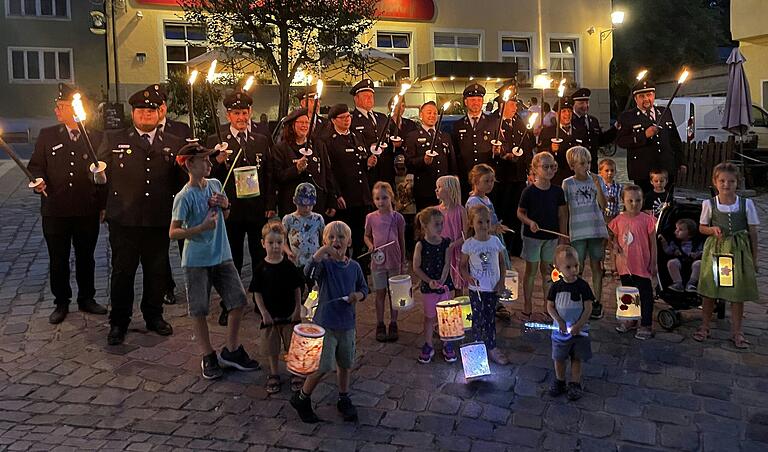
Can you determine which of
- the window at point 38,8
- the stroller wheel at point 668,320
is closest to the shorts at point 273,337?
the stroller wheel at point 668,320

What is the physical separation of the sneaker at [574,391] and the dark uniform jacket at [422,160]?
3539mm

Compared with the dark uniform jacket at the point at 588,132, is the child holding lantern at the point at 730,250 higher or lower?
lower

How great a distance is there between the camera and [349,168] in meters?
7.26

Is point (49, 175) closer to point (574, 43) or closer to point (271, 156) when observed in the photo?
point (271, 156)

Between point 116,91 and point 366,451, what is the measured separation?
17985 millimetres

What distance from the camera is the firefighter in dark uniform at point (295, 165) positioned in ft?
21.2

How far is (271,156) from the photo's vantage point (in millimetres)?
6523

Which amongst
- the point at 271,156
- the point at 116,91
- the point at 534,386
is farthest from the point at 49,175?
the point at 116,91

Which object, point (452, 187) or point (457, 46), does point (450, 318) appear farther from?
point (457, 46)

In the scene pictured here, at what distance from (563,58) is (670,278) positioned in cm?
1963

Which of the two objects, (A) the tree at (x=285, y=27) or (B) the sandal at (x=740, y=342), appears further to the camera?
(A) the tree at (x=285, y=27)

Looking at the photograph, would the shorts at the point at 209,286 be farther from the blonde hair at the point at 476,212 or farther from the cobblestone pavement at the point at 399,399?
the blonde hair at the point at 476,212

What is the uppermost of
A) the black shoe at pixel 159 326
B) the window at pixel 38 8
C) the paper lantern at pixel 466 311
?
the window at pixel 38 8

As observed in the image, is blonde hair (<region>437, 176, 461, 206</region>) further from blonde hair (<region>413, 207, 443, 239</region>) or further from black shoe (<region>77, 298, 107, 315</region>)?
black shoe (<region>77, 298, 107, 315</region>)
